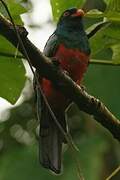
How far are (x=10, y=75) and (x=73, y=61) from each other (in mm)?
1002

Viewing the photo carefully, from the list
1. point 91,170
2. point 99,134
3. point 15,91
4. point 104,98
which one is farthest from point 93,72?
point 15,91

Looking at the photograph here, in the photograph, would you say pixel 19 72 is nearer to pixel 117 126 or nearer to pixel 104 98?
pixel 117 126

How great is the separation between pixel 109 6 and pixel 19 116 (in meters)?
5.37

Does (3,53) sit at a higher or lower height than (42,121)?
higher

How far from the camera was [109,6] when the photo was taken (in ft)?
10.5

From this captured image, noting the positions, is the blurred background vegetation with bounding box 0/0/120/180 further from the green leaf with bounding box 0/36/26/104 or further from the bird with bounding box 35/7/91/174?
the bird with bounding box 35/7/91/174

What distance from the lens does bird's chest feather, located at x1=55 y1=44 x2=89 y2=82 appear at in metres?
4.19

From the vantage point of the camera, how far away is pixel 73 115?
8.62 metres

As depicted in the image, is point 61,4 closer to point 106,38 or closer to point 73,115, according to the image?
point 106,38

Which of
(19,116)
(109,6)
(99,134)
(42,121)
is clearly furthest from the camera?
(19,116)

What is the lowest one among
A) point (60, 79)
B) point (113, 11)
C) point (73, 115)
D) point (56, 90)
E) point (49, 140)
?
point (73, 115)

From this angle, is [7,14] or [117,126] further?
[117,126]

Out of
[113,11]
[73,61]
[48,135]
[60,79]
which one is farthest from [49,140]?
[113,11]

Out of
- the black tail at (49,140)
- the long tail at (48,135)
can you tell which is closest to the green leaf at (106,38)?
the long tail at (48,135)
